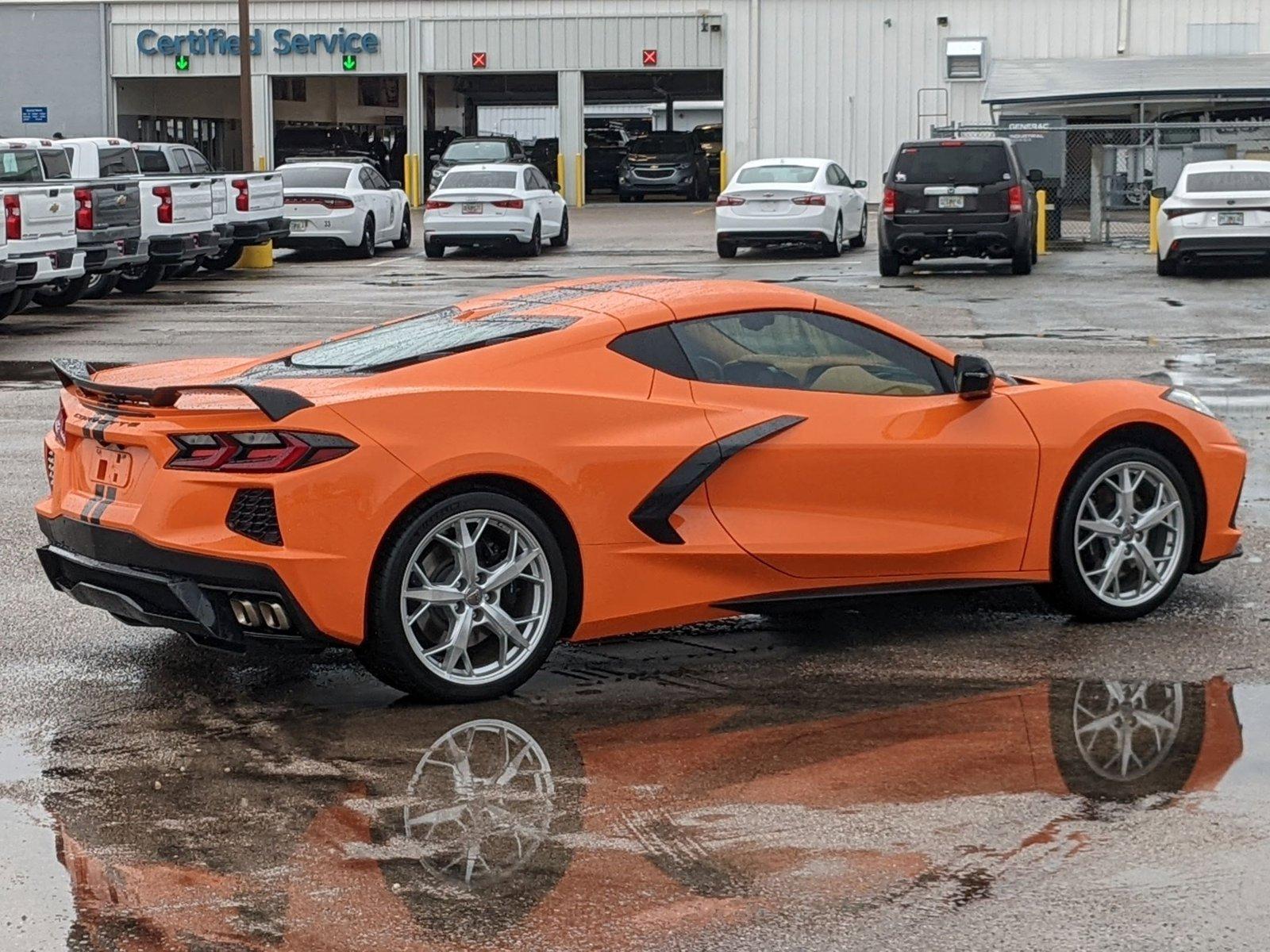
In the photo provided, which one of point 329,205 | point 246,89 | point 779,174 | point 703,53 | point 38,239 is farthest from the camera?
point 703,53

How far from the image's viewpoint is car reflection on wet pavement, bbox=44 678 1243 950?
4.54m

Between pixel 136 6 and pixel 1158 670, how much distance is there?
4787cm

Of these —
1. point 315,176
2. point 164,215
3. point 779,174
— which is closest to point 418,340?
point 164,215

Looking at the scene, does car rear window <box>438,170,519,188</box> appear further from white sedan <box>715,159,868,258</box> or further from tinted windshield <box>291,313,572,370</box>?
tinted windshield <box>291,313,572,370</box>

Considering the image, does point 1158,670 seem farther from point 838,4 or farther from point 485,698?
point 838,4

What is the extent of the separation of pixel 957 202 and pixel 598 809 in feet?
70.1

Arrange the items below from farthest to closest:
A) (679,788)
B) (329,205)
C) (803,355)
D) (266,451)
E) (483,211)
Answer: (329,205)
(483,211)
(803,355)
(266,451)
(679,788)

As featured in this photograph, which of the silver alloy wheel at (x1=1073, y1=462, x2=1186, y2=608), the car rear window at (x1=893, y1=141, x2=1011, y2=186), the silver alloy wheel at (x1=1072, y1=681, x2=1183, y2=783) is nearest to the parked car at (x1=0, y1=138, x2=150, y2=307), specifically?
the car rear window at (x1=893, y1=141, x2=1011, y2=186)

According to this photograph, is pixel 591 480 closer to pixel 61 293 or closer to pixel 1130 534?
pixel 1130 534

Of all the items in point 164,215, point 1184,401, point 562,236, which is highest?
point 164,215

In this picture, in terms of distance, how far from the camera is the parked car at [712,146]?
53.6 metres

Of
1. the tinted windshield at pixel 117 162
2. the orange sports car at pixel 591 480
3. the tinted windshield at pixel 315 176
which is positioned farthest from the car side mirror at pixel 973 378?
the tinted windshield at pixel 315 176

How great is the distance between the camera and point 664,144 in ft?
166

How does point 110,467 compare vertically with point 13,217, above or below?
below
